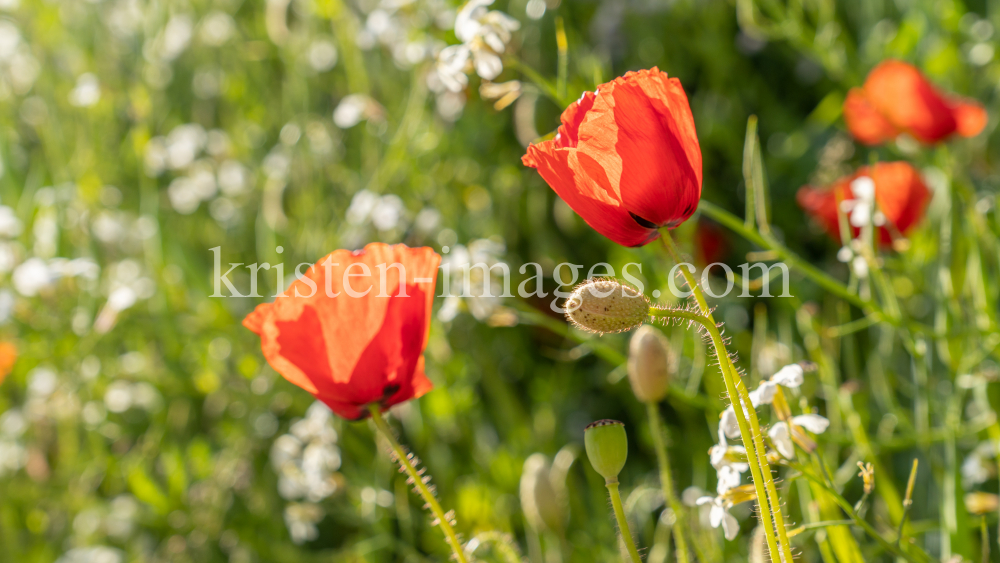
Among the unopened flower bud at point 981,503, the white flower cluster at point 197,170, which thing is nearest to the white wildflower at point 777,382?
the unopened flower bud at point 981,503

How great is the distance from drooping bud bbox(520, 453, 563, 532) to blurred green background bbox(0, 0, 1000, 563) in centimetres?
17

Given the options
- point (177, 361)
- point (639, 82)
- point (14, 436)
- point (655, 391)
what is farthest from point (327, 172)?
point (639, 82)

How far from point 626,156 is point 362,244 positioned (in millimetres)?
787

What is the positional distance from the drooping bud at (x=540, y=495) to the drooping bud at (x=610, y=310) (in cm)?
32

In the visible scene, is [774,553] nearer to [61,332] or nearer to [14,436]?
[61,332]

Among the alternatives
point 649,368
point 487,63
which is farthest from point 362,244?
point 649,368

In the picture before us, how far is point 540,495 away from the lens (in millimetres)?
640

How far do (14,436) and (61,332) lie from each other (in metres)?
0.30

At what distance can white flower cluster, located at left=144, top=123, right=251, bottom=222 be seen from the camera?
1363 millimetres

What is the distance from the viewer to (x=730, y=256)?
4.28ft

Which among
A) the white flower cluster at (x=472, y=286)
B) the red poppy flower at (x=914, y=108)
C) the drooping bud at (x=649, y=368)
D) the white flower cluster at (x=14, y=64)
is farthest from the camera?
the white flower cluster at (x=14, y=64)

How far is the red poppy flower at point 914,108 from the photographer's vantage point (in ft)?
3.12

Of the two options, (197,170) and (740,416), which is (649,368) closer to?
(740,416)

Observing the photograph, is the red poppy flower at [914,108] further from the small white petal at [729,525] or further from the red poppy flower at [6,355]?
the red poppy flower at [6,355]
